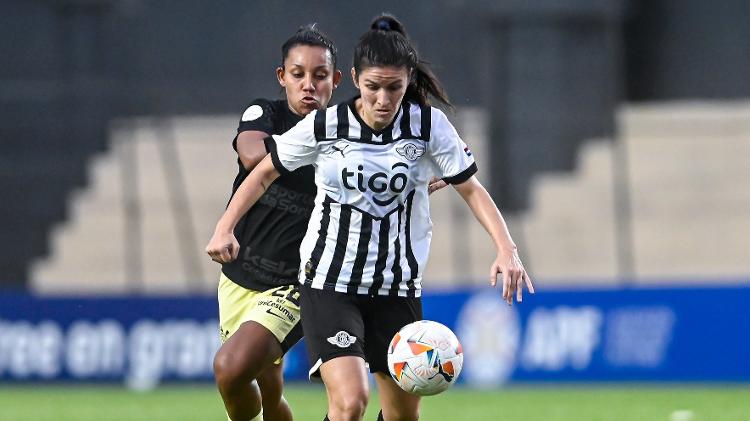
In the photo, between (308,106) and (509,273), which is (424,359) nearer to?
(509,273)

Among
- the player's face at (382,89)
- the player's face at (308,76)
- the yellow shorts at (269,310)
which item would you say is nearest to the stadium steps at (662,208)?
the yellow shorts at (269,310)

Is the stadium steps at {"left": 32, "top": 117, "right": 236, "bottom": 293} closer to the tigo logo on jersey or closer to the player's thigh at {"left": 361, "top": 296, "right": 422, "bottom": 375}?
the player's thigh at {"left": 361, "top": 296, "right": 422, "bottom": 375}

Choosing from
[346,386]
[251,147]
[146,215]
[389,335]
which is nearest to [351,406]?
[346,386]

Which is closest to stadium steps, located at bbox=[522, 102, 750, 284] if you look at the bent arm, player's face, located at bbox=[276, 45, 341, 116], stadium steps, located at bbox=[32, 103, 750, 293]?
stadium steps, located at bbox=[32, 103, 750, 293]

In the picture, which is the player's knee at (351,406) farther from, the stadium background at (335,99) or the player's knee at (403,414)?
the stadium background at (335,99)

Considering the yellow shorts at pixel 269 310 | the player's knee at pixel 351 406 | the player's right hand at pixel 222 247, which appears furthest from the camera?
the yellow shorts at pixel 269 310

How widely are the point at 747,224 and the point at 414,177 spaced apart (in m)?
13.0

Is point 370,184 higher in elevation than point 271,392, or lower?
higher

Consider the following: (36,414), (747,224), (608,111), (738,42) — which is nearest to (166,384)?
(36,414)

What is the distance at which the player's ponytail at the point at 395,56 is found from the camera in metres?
6.91

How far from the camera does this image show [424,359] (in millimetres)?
6984

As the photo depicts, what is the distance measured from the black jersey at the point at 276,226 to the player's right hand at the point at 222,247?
0.94 meters

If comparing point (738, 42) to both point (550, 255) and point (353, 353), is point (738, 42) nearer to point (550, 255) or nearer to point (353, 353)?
point (550, 255)

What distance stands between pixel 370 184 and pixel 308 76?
0.92m
